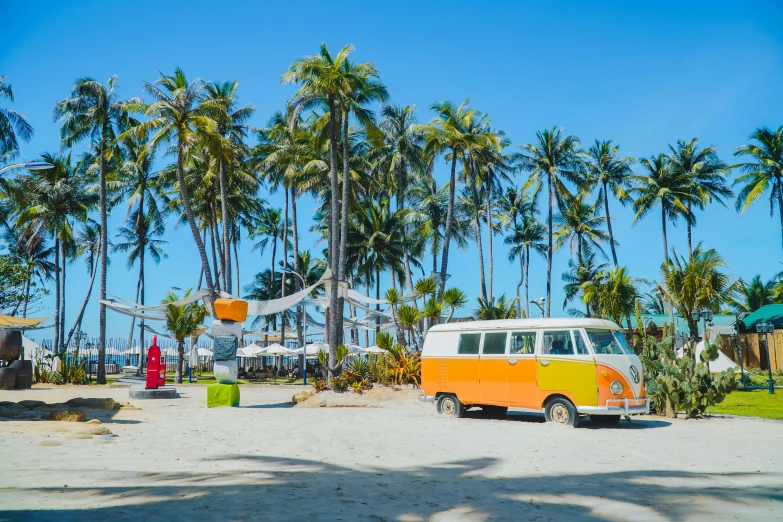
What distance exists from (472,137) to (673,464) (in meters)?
25.9

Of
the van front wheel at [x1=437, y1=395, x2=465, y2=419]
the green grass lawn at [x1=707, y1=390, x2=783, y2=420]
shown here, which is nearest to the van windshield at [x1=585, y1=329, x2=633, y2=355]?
the van front wheel at [x1=437, y1=395, x2=465, y2=419]

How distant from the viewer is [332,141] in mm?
25453

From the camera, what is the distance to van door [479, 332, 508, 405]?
13648 millimetres

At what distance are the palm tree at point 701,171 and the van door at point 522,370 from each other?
128 feet

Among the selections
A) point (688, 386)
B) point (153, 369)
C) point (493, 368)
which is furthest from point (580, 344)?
point (153, 369)

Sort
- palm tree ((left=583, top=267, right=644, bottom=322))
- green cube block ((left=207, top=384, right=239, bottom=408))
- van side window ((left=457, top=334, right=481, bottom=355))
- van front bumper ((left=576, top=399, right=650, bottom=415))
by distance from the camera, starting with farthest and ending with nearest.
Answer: palm tree ((left=583, top=267, right=644, bottom=322)) → green cube block ((left=207, top=384, right=239, bottom=408)) → van side window ((left=457, top=334, right=481, bottom=355)) → van front bumper ((left=576, top=399, right=650, bottom=415))

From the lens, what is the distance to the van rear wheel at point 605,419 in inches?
511

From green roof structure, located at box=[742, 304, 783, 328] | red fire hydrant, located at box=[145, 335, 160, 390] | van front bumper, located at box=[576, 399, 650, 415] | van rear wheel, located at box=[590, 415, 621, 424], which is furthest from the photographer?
green roof structure, located at box=[742, 304, 783, 328]

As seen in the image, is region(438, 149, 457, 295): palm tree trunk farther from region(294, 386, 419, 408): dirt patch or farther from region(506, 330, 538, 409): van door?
region(506, 330, 538, 409): van door

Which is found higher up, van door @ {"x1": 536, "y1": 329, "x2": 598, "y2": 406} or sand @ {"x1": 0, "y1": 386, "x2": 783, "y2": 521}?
van door @ {"x1": 536, "y1": 329, "x2": 598, "y2": 406}

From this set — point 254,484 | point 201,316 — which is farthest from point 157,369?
point 254,484

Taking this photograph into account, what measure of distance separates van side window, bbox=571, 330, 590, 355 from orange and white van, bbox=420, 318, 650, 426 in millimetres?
19

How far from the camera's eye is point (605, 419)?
13.3 m

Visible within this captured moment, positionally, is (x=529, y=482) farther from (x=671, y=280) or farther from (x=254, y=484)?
(x=671, y=280)
